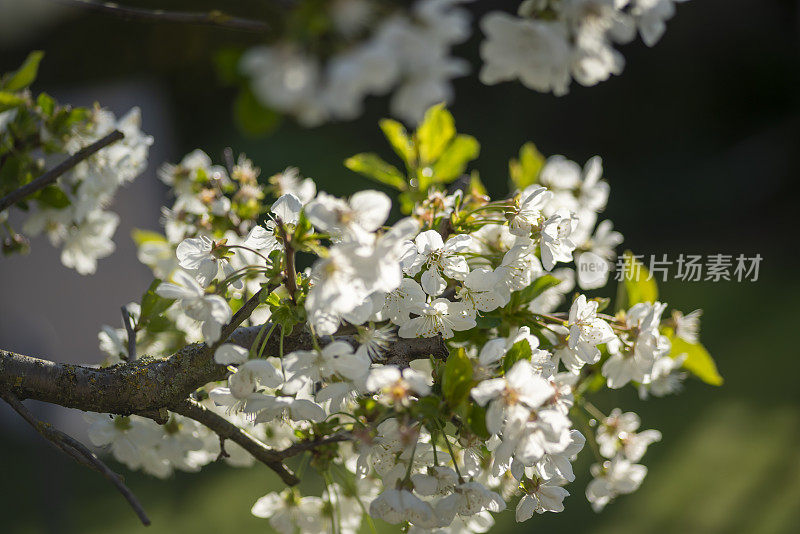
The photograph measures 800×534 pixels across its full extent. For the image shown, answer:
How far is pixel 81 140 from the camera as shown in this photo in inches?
34.5

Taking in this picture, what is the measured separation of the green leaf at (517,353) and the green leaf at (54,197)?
0.57 m

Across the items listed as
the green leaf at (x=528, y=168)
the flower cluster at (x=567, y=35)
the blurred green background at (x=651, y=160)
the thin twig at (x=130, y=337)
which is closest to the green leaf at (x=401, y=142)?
the green leaf at (x=528, y=168)

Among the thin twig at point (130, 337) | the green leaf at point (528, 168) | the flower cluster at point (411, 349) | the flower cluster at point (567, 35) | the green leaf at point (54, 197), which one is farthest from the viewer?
the green leaf at point (528, 168)

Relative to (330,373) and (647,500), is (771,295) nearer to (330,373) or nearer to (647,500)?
(647,500)

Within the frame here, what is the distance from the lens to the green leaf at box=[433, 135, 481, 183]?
91cm

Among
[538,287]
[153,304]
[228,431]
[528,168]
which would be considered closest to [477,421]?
[538,287]

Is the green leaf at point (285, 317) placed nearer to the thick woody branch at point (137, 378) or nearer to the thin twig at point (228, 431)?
the thick woody branch at point (137, 378)

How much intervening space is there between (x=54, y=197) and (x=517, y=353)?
0.59 m

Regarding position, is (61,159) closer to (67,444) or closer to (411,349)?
(67,444)

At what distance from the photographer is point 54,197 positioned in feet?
2.82

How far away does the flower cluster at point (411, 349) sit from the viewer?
537 millimetres

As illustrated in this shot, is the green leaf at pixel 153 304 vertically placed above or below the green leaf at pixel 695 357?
above

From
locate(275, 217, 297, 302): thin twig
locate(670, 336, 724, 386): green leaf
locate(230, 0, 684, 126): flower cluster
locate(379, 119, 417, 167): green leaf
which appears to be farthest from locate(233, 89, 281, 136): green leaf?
locate(670, 336, 724, 386): green leaf

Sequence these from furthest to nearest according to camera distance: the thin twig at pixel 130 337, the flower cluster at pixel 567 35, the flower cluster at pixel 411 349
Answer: the thin twig at pixel 130 337 < the flower cluster at pixel 567 35 < the flower cluster at pixel 411 349
